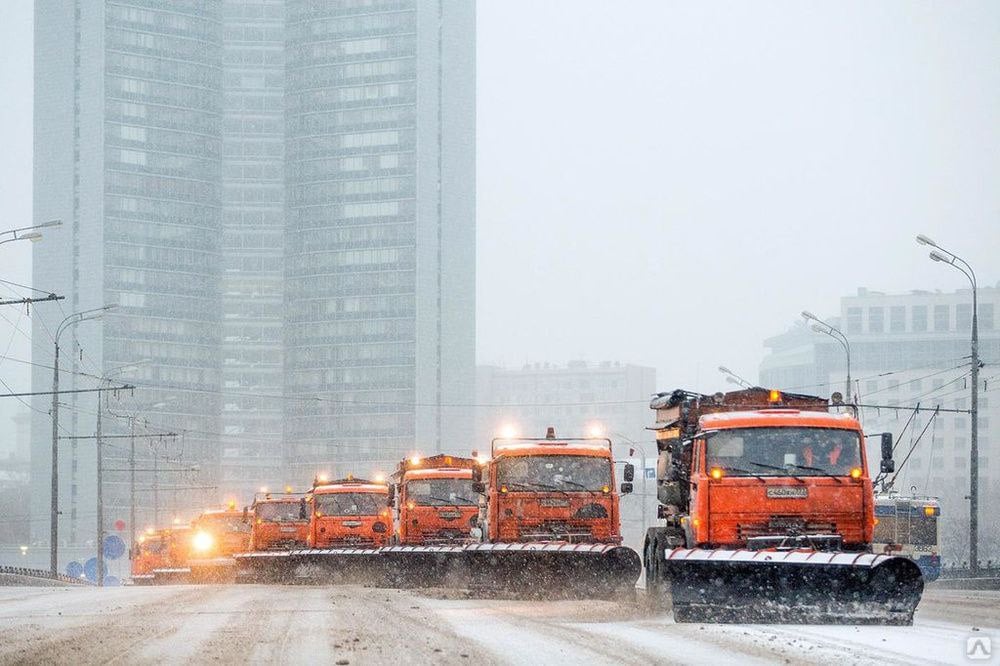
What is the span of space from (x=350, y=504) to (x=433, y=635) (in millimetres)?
21729

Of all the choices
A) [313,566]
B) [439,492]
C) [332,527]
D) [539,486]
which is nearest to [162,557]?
[332,527]

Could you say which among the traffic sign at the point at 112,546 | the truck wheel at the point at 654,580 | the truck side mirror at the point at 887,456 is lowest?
the traffic sign at the point at 112,546

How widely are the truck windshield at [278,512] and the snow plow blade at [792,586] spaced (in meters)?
22.4

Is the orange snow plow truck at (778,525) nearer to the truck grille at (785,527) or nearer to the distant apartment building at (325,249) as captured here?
the truck grille at (785,527)

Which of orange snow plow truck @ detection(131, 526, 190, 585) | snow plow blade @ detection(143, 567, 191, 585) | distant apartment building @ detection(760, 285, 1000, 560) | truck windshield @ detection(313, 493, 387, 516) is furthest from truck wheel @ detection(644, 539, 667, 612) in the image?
distant apartment building @ detection(760, 285, 1000, 560)

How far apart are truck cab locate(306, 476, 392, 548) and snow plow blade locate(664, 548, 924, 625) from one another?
61.5 ft

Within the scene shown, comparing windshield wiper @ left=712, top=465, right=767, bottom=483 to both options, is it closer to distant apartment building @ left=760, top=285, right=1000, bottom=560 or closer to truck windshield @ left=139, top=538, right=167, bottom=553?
truck windshield @ left=139, top=538, right=167, bottom=553

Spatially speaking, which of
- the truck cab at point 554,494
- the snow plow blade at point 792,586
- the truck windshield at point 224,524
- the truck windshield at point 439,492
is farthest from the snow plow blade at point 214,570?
the snow plow blade at point 792,586

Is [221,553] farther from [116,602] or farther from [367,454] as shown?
[367,454]

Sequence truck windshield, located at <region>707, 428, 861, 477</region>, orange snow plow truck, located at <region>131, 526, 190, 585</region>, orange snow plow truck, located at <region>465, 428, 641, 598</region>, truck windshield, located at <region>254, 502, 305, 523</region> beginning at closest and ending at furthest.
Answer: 1. truck windshield, located at <region>707, 428, 861, 477</region>
2. orange snow plow truck, located at <region>465, 428, 641, 598</region>
3. truck windshield, located at <region>254, 502, 305, 523</region>
4. orange snow plow truck, located at <region>131, 526, 190, 585</region>

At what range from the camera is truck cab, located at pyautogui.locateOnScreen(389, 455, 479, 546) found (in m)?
33.7

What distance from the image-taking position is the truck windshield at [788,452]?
20812mm

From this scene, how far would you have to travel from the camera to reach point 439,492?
3416 cm

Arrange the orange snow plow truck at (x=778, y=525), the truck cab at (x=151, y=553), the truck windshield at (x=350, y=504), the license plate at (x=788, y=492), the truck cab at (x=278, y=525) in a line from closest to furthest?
the orange snow plow truck at (x=778, y=525) → the license plate at (x=788, y=492) → the truck windshield at (x=350, y=504) → the truck cab at (x=278, y=525) → the truck cab at (x=151, y=553)
